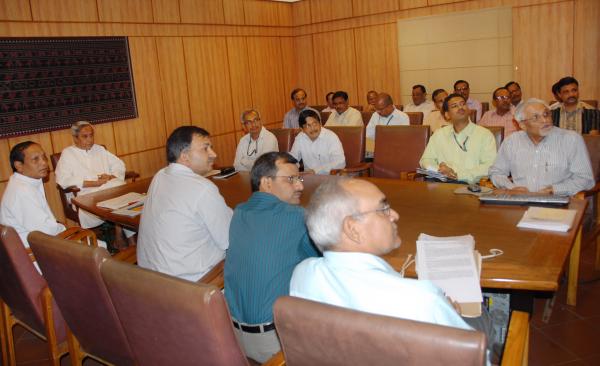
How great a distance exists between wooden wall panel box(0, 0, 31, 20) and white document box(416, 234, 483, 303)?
5544 mm

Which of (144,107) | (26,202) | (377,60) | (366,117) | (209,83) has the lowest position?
(26,202)

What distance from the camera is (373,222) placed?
61.5 inches

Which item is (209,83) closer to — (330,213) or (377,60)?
(377,60)

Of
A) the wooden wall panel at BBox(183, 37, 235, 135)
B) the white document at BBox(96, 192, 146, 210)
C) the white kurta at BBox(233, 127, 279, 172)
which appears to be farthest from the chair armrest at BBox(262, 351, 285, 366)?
the wooden wall panel at BBox(183, 37, 235, 135)

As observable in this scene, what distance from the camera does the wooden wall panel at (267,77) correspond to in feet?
29.9

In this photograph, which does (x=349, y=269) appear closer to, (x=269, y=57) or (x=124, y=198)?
(x=124, y=198)

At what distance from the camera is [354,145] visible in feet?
16.9

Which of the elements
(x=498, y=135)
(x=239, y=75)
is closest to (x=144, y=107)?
(x=239, y=75)

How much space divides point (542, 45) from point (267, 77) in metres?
4.63

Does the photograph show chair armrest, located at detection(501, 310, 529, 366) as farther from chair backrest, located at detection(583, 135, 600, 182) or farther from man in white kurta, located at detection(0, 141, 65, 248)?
man in white kurta, located at detection(0, 141, 65, 248)

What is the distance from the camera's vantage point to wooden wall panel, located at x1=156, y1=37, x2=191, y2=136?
295 inches

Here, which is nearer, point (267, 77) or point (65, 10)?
point (65, 10)

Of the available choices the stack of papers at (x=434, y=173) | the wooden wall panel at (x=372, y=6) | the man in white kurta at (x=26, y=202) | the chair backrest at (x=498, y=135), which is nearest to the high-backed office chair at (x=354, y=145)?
the stack of papers at (x=434, y=173)

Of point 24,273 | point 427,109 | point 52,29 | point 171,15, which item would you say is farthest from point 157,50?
point 24,273
